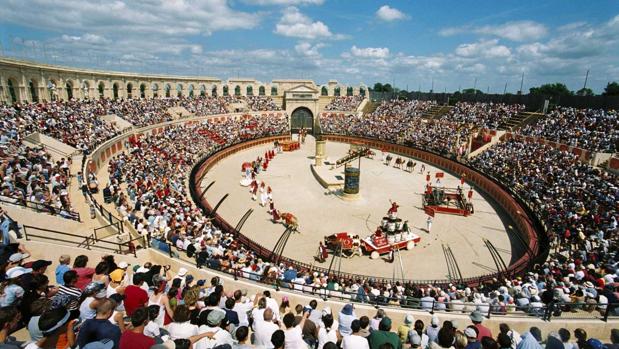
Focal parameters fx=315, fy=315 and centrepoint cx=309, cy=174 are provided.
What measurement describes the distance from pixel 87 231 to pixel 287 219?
432 inches

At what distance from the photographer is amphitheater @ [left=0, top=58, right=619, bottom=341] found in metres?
10.8

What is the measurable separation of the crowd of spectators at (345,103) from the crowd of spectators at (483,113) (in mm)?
21255

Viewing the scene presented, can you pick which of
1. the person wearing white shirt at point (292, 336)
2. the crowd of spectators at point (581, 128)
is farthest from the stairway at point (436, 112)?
the person wearing white shirt at point (292, 336)

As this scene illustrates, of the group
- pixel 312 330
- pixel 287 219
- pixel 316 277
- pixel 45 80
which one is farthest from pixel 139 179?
pixel 45 80

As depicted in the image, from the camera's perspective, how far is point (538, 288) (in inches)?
465

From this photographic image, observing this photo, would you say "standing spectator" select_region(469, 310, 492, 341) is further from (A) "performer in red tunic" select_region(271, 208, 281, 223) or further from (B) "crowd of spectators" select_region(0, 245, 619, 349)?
(A) "performer in red tunic" select_region(271, 208, 281, 223)

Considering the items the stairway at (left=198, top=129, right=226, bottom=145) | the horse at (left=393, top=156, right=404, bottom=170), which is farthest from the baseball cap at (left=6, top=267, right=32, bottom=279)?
the stairway at (left=198, top=129, right=226, bottom=145)

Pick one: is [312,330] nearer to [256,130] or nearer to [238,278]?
[238,278]

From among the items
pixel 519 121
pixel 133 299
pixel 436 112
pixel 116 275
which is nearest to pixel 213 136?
pixel 436 112

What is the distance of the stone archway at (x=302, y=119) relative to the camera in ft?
219

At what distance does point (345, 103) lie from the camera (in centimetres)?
6919

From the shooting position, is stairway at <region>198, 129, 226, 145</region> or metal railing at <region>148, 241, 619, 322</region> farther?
stairway at <region>198, 129, 226, 145</region>

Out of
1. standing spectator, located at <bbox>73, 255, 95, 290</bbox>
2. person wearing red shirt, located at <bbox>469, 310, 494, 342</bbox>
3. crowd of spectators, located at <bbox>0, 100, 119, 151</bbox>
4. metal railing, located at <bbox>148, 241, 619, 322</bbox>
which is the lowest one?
metal railing, located at <bbox>148, 241, 619, 322</bbox>

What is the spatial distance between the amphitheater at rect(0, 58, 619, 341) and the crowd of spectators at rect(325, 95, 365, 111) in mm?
Result: 12792
